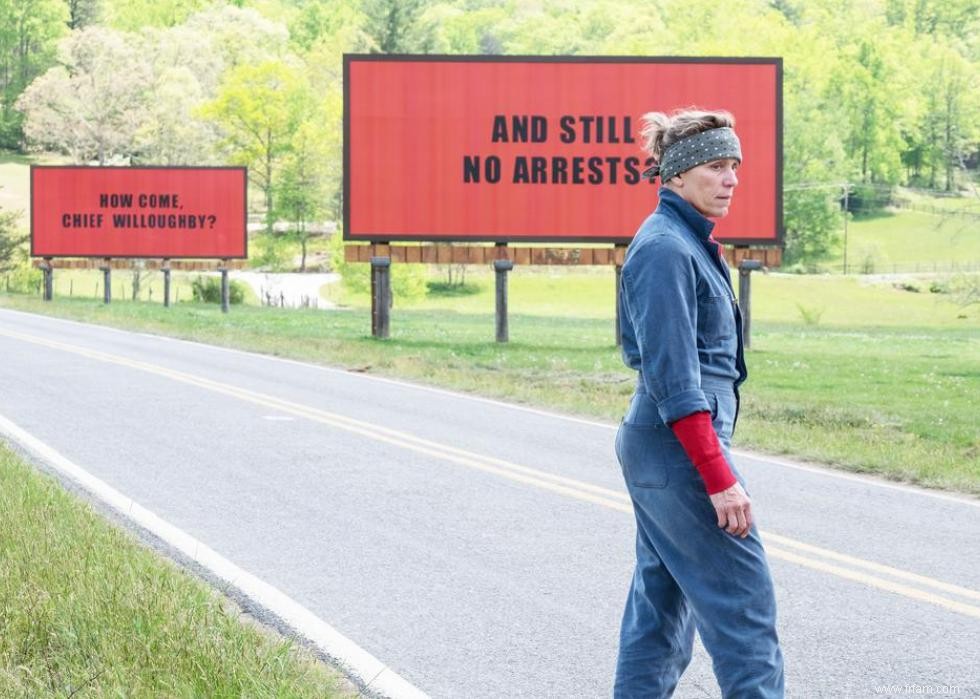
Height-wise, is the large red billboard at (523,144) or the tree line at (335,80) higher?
the tree line at (335,80)

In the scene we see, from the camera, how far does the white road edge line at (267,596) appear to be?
5.94m

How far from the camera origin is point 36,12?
143 m

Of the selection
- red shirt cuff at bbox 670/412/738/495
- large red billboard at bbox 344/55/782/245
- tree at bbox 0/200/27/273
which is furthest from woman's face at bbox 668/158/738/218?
tree at bbox 0/200/27/273

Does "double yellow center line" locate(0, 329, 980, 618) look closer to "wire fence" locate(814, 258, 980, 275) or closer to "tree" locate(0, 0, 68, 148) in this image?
"wire fence" locate(814, 258, 980, 275)

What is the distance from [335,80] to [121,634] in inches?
4808

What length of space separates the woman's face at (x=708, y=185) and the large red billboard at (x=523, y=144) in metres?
26.2

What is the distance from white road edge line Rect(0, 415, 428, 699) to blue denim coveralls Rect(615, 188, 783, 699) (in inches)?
69.7

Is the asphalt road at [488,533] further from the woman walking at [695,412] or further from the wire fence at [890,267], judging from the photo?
the wire fence at [890,267]

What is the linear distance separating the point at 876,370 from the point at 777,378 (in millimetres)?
3645

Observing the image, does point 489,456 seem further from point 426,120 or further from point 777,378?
point 426,120

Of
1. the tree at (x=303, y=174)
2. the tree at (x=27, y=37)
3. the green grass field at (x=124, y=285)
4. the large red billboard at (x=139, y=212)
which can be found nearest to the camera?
the large red billboard at (x=139, y=212)

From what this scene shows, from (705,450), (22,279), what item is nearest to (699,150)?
(705,450)

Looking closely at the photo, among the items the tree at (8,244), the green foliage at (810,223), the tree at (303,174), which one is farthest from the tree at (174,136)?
the green foliage at (810,223)

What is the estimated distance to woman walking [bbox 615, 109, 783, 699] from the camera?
4.21 metres
